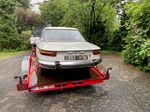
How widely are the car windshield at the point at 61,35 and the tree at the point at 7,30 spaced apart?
1112 centimetres

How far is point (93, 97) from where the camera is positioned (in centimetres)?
333

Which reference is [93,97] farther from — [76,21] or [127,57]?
[76,21]

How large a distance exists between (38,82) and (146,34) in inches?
183

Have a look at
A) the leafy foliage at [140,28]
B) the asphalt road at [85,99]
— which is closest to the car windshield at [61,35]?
the asphalt road at [85,99]

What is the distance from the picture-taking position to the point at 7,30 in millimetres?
13727

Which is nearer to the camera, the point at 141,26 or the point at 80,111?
the point at 80,111

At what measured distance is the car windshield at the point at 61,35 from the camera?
4.01 metres

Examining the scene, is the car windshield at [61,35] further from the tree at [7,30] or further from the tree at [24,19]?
the tree at [24,19]

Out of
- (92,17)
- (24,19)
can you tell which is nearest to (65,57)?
(92,17)

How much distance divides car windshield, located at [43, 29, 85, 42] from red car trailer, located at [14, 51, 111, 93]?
90 centimetres

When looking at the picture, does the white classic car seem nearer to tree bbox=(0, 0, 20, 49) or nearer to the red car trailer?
the red car trailer

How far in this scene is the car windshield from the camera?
4.01m

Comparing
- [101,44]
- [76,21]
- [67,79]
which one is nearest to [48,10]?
[76,21]

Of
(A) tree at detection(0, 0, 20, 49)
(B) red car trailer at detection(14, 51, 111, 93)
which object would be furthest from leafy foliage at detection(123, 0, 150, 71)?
(A) tree at detection(0, 0, 20, 49)
